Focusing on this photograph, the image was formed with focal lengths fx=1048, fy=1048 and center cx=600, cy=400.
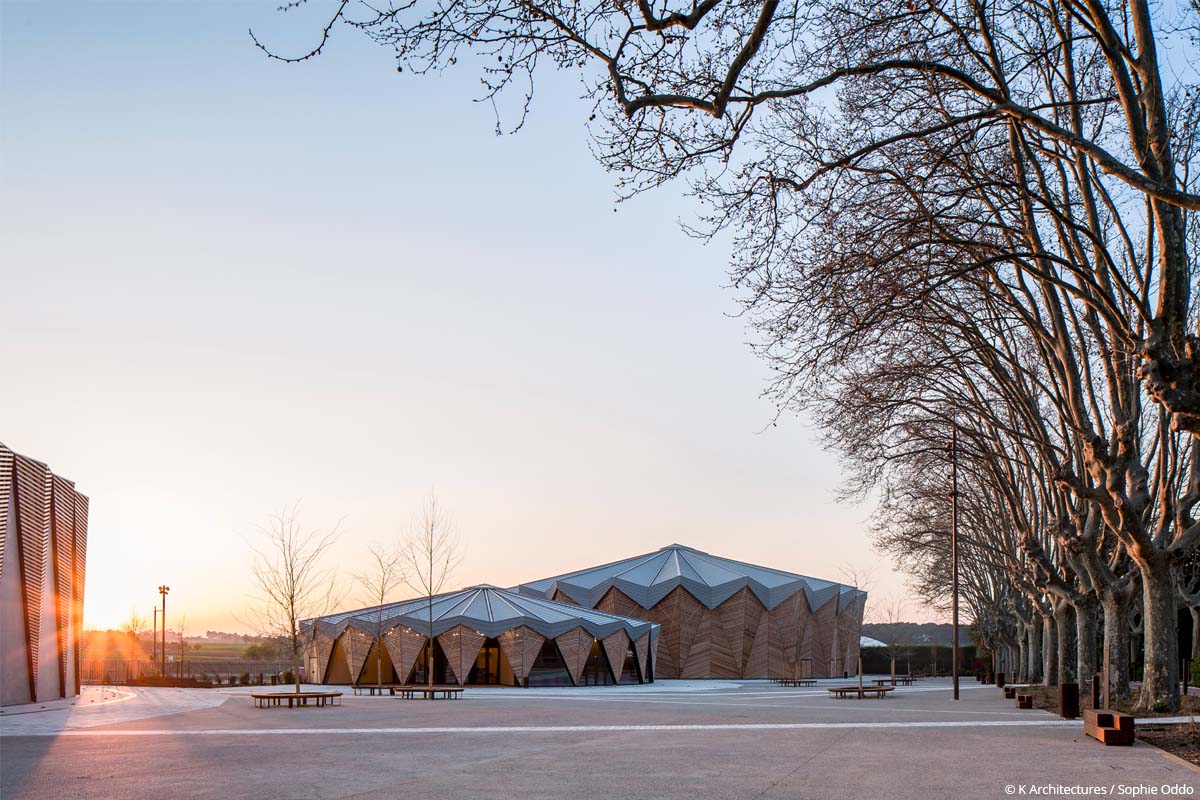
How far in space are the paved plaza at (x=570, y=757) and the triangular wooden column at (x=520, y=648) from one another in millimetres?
22566

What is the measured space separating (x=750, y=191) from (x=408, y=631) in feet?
120

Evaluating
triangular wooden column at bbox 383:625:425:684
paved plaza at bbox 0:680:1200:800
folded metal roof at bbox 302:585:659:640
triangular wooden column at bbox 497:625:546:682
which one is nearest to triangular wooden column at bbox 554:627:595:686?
folded metal roof at bbox 302:585:659:640

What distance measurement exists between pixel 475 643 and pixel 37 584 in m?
19.4

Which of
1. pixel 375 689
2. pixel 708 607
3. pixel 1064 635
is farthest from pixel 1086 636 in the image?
pixel 708 607

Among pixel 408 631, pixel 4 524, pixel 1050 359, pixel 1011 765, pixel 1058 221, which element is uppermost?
pixel 1058 221

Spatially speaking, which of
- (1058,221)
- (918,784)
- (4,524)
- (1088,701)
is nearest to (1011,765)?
(918,784)

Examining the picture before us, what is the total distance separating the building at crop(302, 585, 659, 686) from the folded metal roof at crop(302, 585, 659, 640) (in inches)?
1.7

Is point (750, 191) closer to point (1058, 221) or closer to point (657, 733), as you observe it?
point (1058, 221)

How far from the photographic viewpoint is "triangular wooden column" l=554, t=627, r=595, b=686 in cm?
4606

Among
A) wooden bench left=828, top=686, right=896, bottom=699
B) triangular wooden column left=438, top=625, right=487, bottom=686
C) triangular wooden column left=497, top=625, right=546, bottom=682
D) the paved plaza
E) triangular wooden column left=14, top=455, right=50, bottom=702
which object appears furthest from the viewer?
triangular wooden column left=438, top=625, right=487, bottom=686

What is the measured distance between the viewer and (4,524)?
86.1ft

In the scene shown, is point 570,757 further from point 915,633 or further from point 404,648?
point 915,633

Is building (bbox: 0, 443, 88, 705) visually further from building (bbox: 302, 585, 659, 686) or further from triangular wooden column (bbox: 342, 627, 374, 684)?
triangular wooden column (bbox: 342, 627, 374, 684)

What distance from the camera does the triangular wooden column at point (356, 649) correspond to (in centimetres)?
4694
